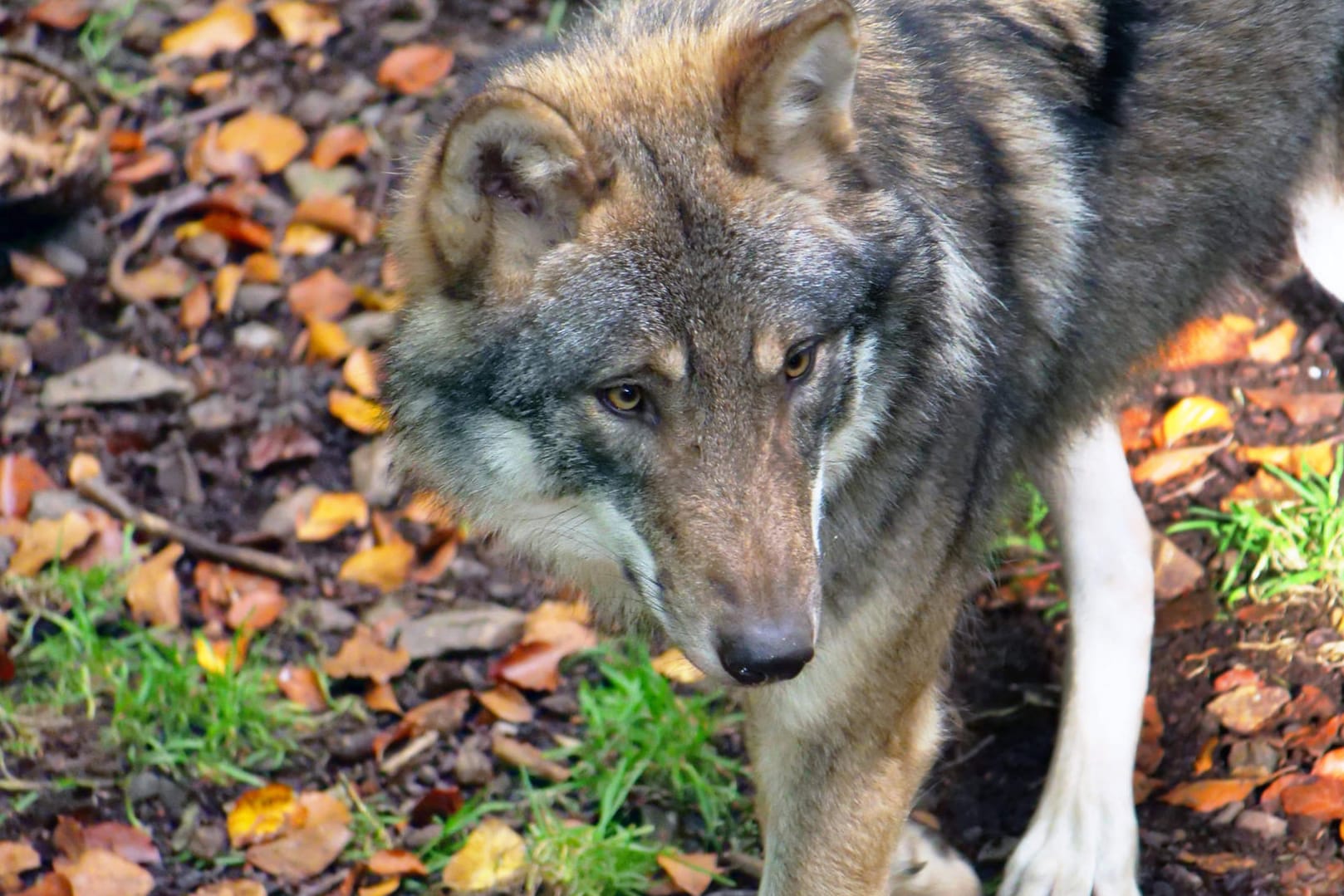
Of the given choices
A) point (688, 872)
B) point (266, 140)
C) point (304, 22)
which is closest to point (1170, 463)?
point (688, 872)

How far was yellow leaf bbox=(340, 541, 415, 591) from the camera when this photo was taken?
468 centimetres

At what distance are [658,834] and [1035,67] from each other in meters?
2.16

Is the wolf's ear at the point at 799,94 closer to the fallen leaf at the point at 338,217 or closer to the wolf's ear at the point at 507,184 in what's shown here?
the wolf's ear at the point at 507,184

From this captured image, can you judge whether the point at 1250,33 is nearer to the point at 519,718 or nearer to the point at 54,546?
the point at 519,718

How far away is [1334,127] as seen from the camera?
12.4ft

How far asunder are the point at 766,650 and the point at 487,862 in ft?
5.37

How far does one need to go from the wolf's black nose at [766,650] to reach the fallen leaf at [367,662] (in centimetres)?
203

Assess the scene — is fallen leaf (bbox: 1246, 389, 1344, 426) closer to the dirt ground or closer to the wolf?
→ the dirt ground

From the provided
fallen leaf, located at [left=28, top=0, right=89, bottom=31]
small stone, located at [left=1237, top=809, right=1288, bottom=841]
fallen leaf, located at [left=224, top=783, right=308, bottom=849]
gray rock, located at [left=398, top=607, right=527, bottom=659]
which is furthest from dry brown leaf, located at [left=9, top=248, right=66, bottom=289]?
small stone, located at [left=1237, top=809, right=1288, bottom=841]

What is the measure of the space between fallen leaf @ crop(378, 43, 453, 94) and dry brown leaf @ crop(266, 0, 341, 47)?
32cm

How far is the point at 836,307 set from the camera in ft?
8.90

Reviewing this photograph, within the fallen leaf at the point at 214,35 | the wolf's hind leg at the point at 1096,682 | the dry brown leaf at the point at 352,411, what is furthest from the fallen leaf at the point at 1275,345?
the fallen leaf at the point at 214,35

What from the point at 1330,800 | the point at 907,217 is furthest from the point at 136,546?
the point at 1330,800

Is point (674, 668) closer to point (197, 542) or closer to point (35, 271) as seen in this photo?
point (197, 542)
